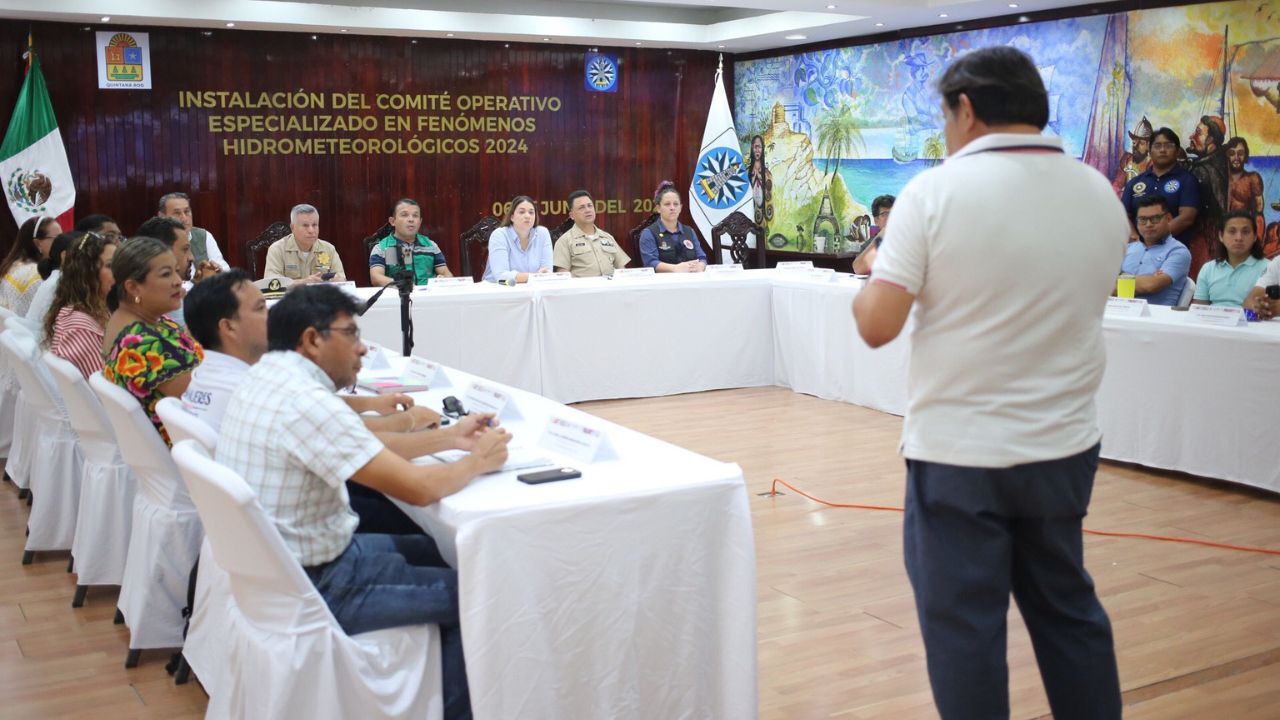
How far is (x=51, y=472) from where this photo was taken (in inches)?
164

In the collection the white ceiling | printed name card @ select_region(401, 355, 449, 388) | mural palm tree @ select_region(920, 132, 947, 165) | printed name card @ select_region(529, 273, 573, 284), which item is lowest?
printed name card @ select_region(401, 355, 449, 388)

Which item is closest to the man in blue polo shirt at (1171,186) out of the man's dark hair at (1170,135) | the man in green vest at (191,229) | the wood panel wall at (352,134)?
the man's dark hair at (1170,135)

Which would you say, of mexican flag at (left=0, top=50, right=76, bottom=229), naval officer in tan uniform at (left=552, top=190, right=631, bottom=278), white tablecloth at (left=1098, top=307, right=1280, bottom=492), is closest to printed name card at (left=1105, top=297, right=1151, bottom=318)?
white tablecloth at (left=1098, top=307, right=1280, bottom=492)

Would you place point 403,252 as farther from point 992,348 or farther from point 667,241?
point 992,348

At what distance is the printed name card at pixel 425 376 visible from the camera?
363cm

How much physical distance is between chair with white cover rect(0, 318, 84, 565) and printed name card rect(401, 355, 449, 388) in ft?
4.37

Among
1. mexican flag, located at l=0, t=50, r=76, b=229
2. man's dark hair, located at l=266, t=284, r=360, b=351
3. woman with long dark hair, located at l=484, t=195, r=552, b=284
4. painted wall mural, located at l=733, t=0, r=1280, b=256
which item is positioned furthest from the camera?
mexican flag, located at l=0, t=50, r=76, b=229

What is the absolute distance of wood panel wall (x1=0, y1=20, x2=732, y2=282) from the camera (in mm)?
8820

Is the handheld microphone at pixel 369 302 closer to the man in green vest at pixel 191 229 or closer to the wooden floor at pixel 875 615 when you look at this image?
the wooden floor at pixel 875 615

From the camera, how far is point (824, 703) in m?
2.84

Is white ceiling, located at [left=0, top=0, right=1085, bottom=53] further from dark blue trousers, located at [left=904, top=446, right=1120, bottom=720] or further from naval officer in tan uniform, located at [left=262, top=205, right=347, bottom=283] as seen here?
dark blue trousers, located at [left=904, top=446, right=1120, bottom=720]

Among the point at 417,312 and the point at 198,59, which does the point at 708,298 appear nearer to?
the point at 417,312

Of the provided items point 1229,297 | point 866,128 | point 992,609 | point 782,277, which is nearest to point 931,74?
point 866,128

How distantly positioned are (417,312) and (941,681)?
465 cm
